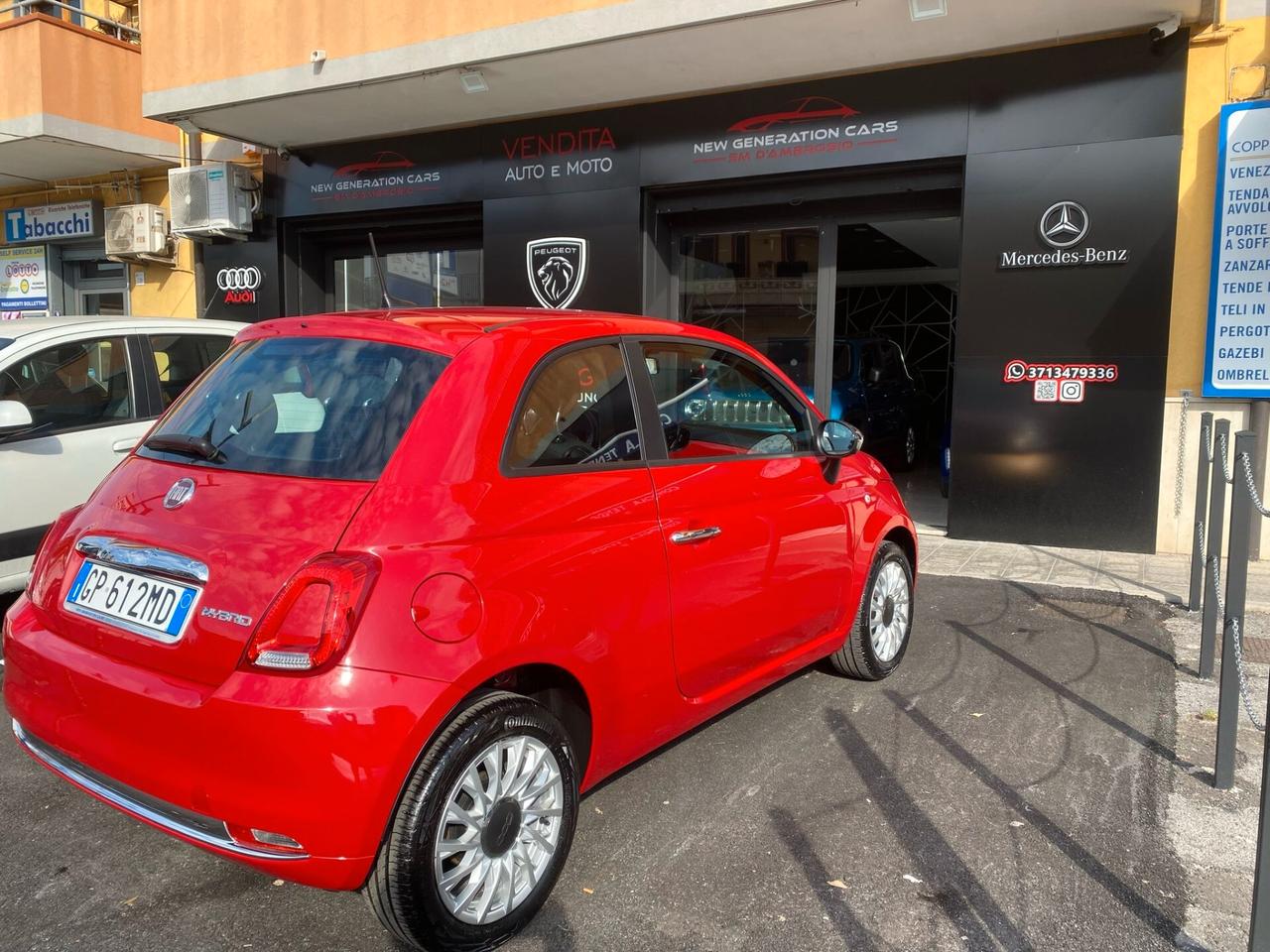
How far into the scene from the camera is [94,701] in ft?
8.02

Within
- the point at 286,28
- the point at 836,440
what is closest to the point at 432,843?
the point at 836,440

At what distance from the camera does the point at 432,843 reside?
2264 mm

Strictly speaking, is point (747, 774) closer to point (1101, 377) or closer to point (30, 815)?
point (30, 815)

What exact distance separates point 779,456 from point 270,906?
2279 millimetres

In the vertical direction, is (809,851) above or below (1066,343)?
below

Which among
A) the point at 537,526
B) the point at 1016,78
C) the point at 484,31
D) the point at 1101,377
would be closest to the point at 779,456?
the point at 537,526

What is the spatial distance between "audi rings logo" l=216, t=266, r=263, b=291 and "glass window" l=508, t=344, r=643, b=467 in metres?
10.1

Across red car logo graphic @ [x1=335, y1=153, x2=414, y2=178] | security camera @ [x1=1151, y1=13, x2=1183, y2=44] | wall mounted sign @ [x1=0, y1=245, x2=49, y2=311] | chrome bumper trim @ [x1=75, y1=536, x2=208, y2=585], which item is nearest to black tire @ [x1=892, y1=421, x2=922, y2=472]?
security camera @ [x1=1151, y1=13, x2=1183, y2=44]

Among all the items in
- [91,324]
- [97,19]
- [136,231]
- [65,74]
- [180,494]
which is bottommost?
[180,494]

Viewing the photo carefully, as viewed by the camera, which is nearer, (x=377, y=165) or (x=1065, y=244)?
(x=1065, y=244)

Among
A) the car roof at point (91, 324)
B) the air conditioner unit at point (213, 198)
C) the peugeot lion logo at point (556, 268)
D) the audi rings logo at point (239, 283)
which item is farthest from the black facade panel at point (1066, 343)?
the audi rings logo at point (239, 283)

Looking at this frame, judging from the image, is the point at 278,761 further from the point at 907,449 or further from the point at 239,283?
the point at 907,449

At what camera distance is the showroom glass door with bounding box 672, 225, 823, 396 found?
9055mm

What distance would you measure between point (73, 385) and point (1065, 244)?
677cm
